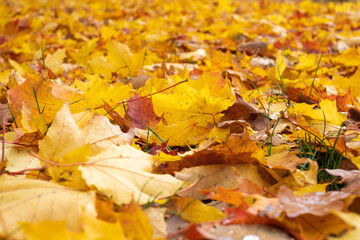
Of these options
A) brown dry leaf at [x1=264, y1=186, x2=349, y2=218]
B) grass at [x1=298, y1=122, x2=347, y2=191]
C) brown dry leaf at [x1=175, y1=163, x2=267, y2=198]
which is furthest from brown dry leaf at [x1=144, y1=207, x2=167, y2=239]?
grass at [x1=298, y1=122, x2=347, y2=191]

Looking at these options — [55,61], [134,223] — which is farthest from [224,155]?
[55,61]

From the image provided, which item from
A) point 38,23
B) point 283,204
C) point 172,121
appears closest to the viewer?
point 283,204

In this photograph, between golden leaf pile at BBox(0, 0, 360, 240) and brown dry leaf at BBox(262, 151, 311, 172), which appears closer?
golden leaf pile at BBox(0, 0, 360, 240)

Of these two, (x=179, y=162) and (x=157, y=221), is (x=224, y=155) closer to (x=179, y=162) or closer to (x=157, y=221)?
(x=179, y=162)

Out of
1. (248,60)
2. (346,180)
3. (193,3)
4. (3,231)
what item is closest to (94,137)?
(3,231)

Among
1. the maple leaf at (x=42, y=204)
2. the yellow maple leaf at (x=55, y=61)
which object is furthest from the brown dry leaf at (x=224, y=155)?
the yellow maple leaf at (x=55, y=61)

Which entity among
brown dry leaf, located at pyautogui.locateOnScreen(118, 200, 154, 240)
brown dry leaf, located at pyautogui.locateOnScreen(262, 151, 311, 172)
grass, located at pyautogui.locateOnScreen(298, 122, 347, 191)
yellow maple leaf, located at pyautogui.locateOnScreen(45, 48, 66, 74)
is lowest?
yellow maple leaf, located at pyautogui.locateOnScreen(45, 48, 66, 74)

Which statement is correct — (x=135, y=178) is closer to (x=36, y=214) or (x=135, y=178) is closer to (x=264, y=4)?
(x=36, y=214)

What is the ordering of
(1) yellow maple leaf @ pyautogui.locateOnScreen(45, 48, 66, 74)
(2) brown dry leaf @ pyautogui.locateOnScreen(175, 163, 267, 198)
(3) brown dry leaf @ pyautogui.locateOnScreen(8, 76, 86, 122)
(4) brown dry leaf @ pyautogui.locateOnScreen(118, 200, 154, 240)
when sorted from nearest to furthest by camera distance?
(4) brown dry leaf @ pyautogui.locateOnScreen(118, 200, 154, 240) → (2) brown dry leaf @ pyautogui.locateOnScreen(175, 163, 267, 198) → (3) brown dry leaf @ pyautogui.locateOnScreen(8, 76, 86, 122) → (1) yellow maple leaf @ pyautogui.locateOnScreen(45, 48, 66, 74)

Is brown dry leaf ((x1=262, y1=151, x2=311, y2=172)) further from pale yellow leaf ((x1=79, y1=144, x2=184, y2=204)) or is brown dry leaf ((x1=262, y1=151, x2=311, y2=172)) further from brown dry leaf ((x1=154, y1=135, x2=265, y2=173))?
pale yellow leaf ((x1=79, y1=144, x2=184, y2=204))

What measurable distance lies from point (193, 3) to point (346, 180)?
5.76 m

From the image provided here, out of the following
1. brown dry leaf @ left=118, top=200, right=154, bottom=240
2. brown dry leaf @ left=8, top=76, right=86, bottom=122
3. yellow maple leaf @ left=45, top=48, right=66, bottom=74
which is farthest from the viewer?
yellow maple leaf @ left=45, top=48, right=66, bottom=74

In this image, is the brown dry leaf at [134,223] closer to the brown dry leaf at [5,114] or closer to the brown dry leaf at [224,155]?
the brown dry leaf at [224,155]

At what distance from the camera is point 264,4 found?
6047mm
